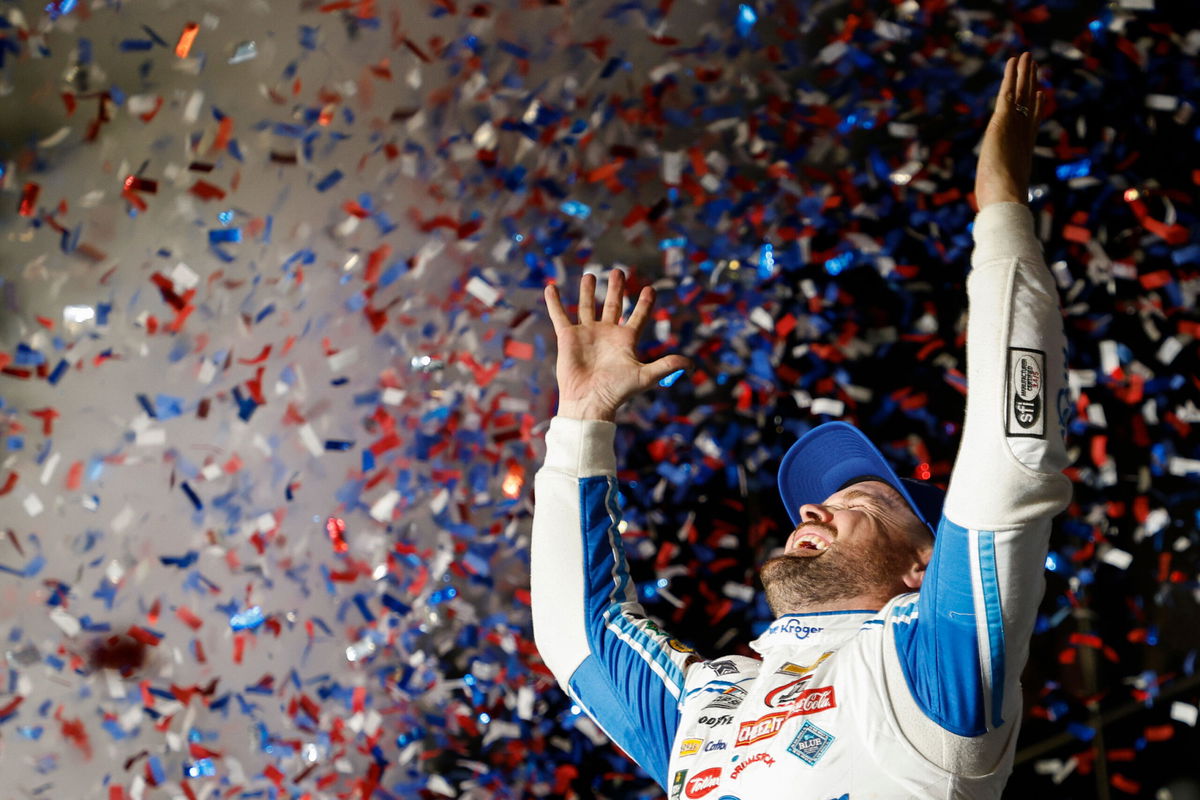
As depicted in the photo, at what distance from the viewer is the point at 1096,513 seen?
2643mm

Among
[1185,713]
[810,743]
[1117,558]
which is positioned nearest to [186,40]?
[810,743]

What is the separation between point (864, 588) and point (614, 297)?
2.31 feet

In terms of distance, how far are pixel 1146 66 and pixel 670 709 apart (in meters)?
2.09

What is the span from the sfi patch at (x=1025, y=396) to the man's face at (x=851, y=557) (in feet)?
1.90

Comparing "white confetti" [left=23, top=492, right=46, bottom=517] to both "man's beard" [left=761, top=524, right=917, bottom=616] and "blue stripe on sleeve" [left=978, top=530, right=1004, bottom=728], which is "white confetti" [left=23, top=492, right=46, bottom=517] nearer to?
"man's beard" [left=761, top=524, right=917, bottom=616]

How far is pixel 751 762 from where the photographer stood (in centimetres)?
147

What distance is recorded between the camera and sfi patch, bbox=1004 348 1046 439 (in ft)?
4.06

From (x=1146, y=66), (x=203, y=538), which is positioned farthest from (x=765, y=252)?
(x=203, y=538)

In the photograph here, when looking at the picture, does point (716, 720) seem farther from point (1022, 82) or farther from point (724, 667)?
point (1022, 82)

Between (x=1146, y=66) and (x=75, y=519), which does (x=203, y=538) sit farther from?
(x=1146, y=66)

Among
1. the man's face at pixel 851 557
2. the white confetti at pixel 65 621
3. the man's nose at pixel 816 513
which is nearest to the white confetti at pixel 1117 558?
the man's face at pixel 851 557

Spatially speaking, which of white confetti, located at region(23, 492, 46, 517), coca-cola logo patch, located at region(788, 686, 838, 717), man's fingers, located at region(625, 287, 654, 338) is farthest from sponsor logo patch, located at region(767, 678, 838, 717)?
white confetti, located at region(23, 492, 46, 517)

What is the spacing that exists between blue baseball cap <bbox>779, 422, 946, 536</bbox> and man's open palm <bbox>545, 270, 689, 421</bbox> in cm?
43

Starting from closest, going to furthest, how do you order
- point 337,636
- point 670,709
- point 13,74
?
point 670,709, point 337,636, point 13,74
